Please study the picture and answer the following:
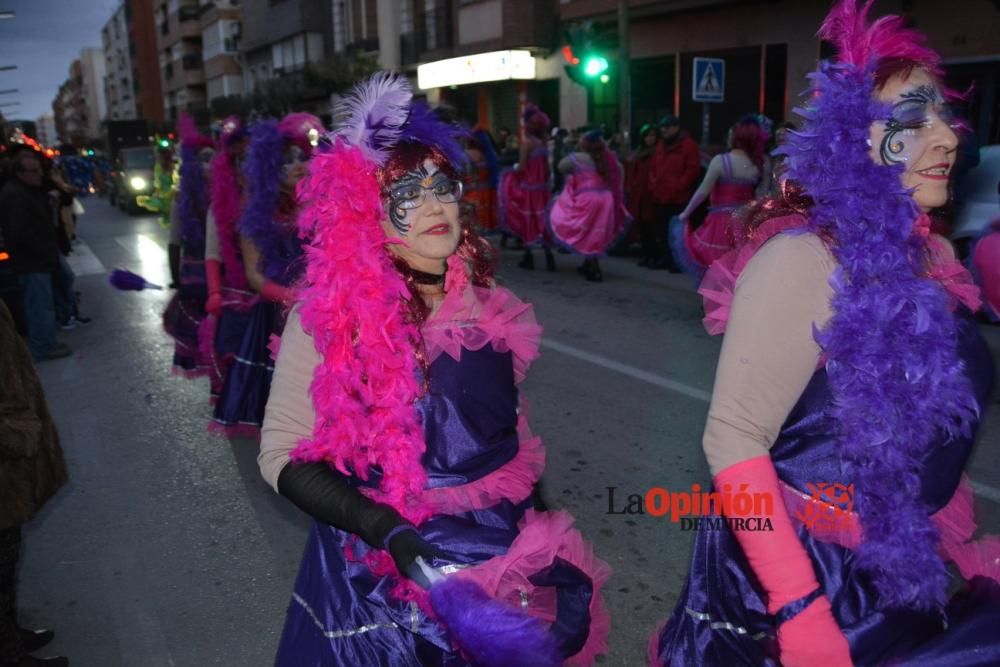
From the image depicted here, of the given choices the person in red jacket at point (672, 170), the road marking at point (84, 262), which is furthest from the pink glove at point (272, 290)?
the road marking at point (84, 262)

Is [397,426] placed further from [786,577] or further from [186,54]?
[186,54]

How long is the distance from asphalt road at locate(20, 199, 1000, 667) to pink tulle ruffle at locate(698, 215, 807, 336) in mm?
1694

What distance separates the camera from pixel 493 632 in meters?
1.31

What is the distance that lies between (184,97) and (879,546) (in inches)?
2687

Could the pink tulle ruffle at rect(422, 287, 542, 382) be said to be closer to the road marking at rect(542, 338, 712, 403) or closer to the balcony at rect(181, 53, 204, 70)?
the road marking at rect(542, 338, 712, 403)

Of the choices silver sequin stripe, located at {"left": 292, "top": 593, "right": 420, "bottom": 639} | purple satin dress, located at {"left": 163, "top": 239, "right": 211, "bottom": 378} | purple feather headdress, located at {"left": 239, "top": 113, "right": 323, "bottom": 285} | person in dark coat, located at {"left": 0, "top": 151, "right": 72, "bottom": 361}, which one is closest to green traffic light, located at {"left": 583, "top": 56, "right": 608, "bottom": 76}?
person in dark coat, located at {"left": 0, "top": 151, "right": 72, "bottom": 361}

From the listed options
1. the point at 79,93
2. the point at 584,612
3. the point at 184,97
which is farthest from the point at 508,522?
the point at 79,93

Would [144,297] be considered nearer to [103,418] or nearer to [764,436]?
[103,418]

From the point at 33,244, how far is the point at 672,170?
718 cm

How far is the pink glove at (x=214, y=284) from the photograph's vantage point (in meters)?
4.83

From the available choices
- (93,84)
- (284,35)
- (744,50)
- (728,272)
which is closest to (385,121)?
(728,272)

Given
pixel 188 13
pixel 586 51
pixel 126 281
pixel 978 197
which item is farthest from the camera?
pixel 188 13

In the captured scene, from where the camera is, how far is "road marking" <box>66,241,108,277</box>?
13.3 m

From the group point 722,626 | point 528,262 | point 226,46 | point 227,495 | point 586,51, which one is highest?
point 226,46
